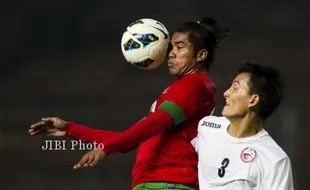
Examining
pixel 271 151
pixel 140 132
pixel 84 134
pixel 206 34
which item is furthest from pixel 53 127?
pixel 271 151

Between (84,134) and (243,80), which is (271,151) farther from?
(84,134)

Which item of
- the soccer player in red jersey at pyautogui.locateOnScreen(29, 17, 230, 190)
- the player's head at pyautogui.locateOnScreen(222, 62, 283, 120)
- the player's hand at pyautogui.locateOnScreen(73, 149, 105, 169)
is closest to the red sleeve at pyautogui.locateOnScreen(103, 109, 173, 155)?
the soccer player in red jersey at pyautogui.locateOnScreen(29, 17, 230, 190)

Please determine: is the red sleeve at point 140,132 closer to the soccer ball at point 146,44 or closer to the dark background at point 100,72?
the soccer ball at point 146,44

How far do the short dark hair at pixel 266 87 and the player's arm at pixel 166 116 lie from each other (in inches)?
10.5

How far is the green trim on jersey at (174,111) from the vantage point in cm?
399

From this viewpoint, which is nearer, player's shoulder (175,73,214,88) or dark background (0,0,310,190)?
player's shoulder (175,73,214,88)

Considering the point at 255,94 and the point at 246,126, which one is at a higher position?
the point at 255,94

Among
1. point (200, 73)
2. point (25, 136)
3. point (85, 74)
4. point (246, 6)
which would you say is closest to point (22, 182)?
point (25, 136)

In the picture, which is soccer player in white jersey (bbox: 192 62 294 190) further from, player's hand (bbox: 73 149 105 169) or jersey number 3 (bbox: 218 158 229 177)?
player's hand (bbox: 73 149 105 169)

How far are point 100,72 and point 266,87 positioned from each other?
10.6 feet

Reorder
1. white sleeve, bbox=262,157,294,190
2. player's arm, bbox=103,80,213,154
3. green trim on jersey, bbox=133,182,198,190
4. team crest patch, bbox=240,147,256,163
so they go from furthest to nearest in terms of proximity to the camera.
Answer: green trim on jersey, bbox=133,182,198,190, player's arm, bbox=103,80,213,154, team crest patch, bbox=240,147,256,163, white sleeve, bbox=262,157,294,190

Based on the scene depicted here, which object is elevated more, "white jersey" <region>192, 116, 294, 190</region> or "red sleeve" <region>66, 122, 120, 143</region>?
"red sleeve" <region>66, 122, 120, 143</region>

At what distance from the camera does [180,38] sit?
4215mm

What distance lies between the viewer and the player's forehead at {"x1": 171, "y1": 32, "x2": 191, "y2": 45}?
420 centimetres
